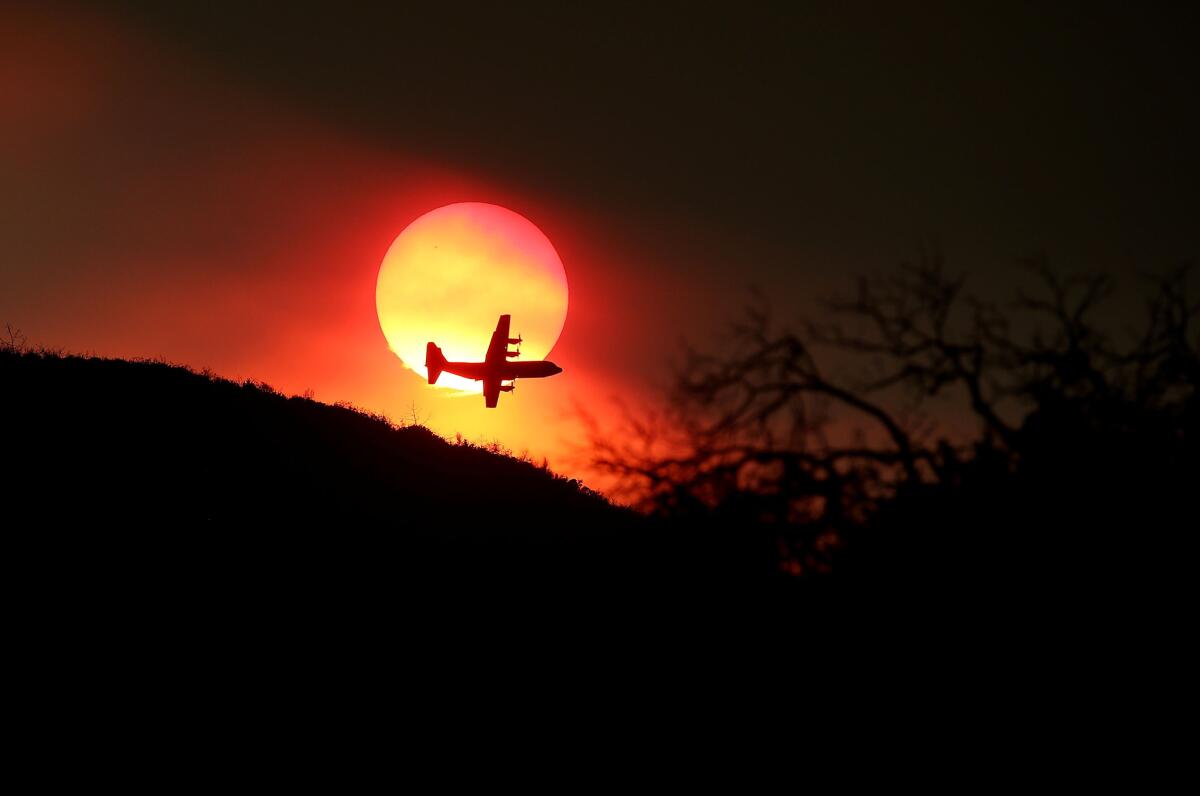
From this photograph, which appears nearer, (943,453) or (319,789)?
(943,453)

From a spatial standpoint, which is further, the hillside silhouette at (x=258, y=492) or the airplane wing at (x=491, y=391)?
the airplane wing at (x=491, y=391)

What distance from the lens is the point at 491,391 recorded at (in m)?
40.0

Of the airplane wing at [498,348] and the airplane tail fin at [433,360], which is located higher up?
the airplane tail fin at [433,360]

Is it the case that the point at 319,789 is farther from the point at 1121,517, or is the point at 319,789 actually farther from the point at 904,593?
the point at 1121,517

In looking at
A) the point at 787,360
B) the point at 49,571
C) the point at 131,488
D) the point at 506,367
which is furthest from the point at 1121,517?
the point at 506,367

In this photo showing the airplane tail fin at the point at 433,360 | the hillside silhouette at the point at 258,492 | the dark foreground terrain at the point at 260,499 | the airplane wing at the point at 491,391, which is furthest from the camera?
the airplane tail fin at the point at 433,360

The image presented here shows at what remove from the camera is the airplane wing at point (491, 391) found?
1570 inches

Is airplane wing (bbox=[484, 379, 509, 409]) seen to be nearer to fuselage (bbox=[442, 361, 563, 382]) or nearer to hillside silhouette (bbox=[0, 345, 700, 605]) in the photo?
fuselage (bbox=[442, 361, 563, 382])

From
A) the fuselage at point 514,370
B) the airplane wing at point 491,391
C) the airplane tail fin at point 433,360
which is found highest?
the airplane tail fin at point 433,360

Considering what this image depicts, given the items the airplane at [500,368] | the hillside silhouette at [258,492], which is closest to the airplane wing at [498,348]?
the airplane at [500,368]

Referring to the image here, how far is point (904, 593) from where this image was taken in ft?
26.9

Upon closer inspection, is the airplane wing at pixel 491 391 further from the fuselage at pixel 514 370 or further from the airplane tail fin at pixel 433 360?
the airplane tail fin at pixel 433 360

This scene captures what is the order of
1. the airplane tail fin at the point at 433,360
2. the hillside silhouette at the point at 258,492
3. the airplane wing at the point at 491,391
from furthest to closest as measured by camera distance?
1. the airplane tail fin at the point at 433,360
2. the airplane wing at the point at 491,391
3. the hillside silhouette at the point at 258,492

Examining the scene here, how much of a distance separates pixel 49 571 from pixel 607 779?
12624 millimetres
